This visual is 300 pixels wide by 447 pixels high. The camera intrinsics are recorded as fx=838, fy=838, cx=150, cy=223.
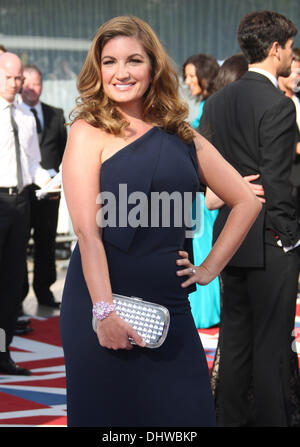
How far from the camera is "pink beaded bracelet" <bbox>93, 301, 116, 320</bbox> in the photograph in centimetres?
226

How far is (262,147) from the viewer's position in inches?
136

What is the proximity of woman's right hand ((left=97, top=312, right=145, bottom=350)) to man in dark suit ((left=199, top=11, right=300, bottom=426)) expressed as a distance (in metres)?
1.34

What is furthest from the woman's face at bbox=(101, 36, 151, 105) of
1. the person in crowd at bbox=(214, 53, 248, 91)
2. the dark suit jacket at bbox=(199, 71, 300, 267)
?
the person in crowd at bbox=(214, 53, 248, 91)

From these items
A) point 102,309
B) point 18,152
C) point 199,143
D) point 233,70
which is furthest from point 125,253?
point 18,152

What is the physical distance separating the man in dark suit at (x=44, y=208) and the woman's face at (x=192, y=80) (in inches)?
53.8

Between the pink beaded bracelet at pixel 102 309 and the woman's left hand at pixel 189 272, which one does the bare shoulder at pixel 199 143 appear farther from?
the pink beaded bracelet at pixel 102 309

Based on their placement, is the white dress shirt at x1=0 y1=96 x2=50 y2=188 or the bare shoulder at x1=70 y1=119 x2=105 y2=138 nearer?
the bare shoulder at x1=70 y1=119 x2=105 y2=138

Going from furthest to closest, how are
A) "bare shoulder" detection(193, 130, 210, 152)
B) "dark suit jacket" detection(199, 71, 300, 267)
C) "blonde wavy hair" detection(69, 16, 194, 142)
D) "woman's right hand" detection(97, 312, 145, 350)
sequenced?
"dark suit jacket" detection(199, 71, 300, 267) < "bare shoulder" detection(193, 130, 210, 152) < "blonde wavy hair" detection(69, 16, 194, 142) < "woman's right hand" detection(97, 312, 145, 350)

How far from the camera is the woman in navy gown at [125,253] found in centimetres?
232

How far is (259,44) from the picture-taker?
365 centimetres

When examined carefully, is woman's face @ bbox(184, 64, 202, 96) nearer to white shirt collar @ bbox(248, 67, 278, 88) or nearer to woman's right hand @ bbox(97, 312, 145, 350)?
white shirt collar @ bbox(248, 67, 278, 88)

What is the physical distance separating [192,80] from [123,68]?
433cm

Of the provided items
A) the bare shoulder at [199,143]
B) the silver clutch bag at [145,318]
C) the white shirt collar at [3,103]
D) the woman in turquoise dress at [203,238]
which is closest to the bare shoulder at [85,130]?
the bare shoulder at [199,143]

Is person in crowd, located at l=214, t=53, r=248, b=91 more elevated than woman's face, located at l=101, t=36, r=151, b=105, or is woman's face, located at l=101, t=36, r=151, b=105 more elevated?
person in crowd, located at l=214, t=53, r=248, b=91
